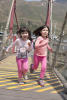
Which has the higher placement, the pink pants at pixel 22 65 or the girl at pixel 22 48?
the girl at pixel 22 48

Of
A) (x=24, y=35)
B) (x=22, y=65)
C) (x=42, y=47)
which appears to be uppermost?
(x=24, y=35)

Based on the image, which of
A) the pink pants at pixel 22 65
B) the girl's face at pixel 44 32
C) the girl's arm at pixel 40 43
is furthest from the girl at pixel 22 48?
the girl's face at pixel 44 32

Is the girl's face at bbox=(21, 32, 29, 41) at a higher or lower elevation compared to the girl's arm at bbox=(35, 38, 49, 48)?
higher

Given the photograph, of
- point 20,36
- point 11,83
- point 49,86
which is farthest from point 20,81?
point 20,36

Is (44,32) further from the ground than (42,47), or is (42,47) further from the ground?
(44,32)

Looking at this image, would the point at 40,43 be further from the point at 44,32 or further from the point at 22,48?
the point at 22,48

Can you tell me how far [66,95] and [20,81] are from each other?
1297 mm

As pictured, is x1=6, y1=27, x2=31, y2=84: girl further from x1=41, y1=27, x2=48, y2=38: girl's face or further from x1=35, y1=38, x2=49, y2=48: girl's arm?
x1=41, y1=27, x2=48, y2=38: girl's face

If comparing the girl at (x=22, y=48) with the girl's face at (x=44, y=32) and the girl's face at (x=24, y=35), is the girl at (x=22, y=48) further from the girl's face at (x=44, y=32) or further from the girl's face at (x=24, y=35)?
the girl's face at (x=44, y=32)

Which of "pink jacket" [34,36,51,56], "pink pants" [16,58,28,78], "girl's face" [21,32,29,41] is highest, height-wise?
"girl's face" [21,32,29,41]

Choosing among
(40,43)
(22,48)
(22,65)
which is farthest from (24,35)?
(22,65)

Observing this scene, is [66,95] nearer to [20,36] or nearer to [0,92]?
[0,92]

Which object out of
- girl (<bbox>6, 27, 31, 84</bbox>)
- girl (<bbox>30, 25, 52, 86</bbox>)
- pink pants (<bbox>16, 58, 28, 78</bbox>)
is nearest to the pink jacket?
girl (<bbox>30, 25, 52, 86</bbox>)

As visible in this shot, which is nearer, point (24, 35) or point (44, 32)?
point (24, 35)
